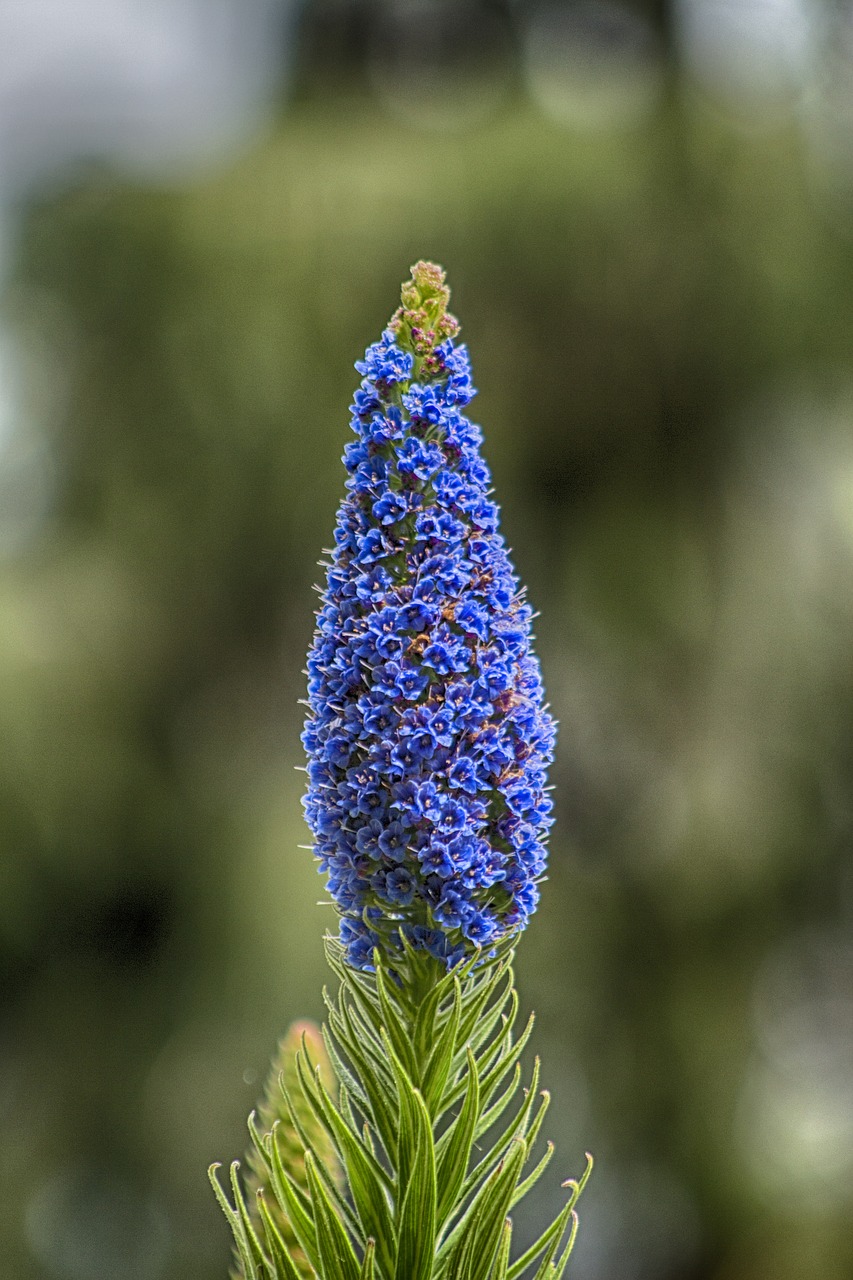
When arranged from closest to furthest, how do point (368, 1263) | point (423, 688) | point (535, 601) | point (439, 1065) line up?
point (368, 1263)
point (423, 688)
point (439, 1065)
point (535, 601)

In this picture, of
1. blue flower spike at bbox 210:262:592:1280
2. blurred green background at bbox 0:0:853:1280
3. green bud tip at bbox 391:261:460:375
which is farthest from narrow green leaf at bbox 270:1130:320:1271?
blurred green background at bbox 0:0:853:1280

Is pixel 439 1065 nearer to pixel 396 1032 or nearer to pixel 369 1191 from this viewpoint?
pixel 396 1032

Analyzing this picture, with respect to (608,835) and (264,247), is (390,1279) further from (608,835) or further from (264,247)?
(264,247)

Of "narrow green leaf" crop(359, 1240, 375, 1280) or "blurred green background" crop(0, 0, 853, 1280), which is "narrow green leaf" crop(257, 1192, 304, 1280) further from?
"blurred green background" crop(0, 0, 853, 1280)

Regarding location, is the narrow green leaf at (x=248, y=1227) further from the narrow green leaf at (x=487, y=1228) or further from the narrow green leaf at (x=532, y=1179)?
the narrow green leaf at (x=532, y=1179)

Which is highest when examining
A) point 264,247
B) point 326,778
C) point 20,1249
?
point 264,247

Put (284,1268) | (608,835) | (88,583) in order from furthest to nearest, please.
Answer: (88,583), (608,835), (284,1268)

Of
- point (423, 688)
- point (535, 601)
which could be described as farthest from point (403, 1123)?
point (535, 601)

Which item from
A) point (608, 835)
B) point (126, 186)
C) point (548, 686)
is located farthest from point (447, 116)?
point (608, 835)
